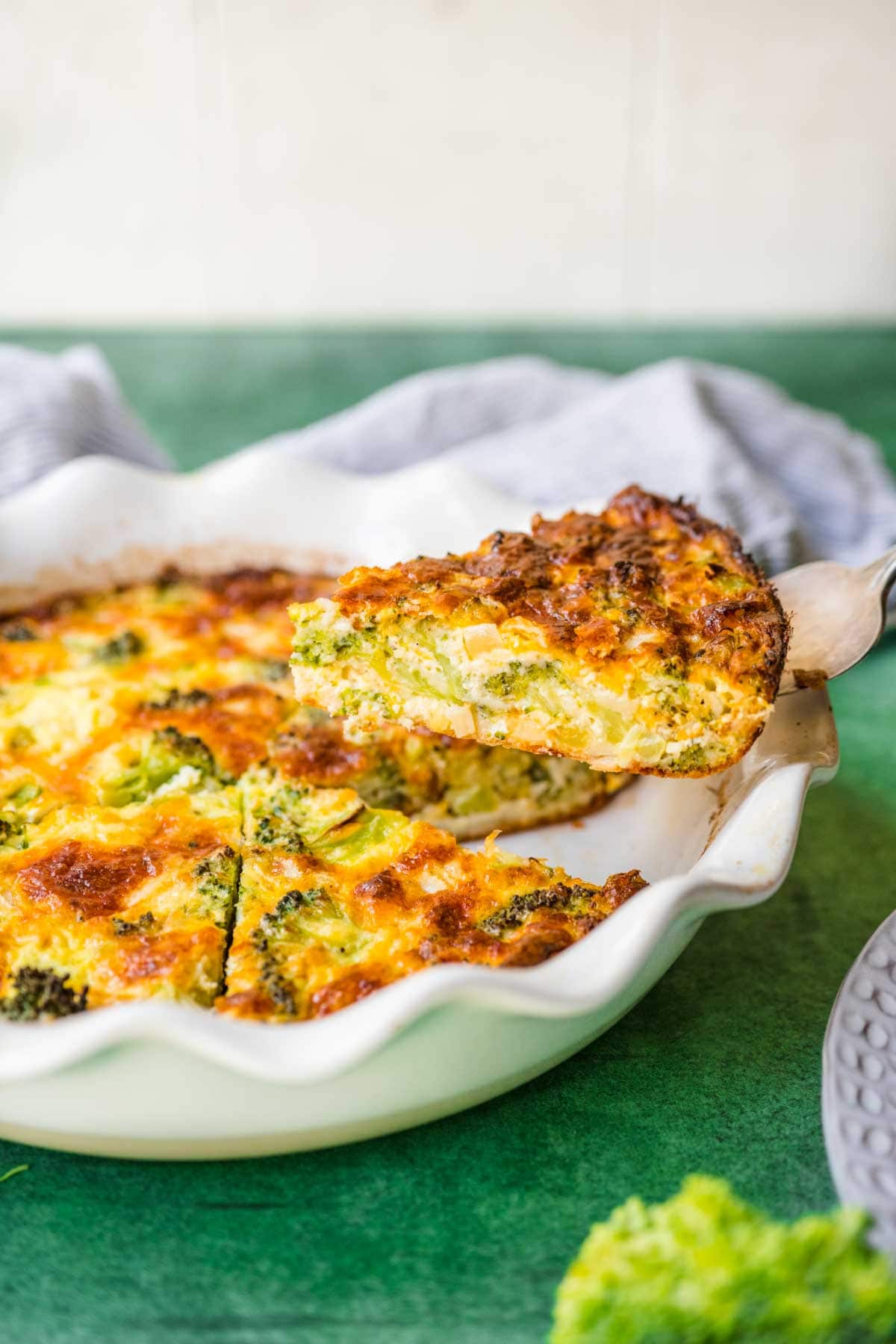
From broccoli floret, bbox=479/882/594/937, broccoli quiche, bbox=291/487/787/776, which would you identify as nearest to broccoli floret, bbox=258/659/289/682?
broccoli quiche, bbox=291/487/787/776

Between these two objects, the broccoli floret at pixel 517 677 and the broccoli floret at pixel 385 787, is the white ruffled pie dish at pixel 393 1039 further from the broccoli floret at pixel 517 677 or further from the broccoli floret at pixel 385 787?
the broccoli floret at pixel 385 787

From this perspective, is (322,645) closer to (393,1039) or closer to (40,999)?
(40,999)

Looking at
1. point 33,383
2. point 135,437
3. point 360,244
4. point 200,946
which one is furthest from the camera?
point 360,244

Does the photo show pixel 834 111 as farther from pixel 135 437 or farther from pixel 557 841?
pixel 557 841

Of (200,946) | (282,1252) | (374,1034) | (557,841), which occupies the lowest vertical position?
(557,841)

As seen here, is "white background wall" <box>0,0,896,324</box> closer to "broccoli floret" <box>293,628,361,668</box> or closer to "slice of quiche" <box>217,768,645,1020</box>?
"broccoli floret" <box>293,628,361,668</box>

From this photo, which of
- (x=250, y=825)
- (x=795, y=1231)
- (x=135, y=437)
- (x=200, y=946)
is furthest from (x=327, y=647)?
(x=135, y=437)
